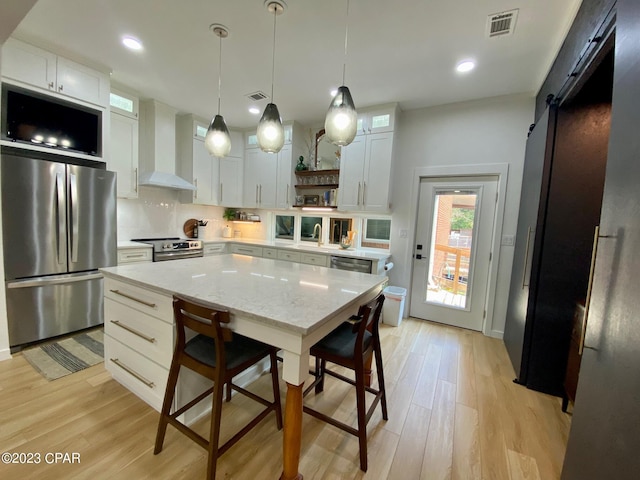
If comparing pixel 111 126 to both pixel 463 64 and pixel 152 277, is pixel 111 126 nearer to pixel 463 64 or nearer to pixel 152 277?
pixel 152 277

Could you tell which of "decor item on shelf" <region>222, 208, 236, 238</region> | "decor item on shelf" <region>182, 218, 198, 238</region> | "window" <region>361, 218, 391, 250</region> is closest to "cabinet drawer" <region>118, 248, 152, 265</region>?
"decor item on shelf" <region>182, 218, 198, 238</region>

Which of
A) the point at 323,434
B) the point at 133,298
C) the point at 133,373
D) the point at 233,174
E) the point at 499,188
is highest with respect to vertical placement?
the point at 233,174

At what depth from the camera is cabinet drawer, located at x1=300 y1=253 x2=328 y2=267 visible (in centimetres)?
367

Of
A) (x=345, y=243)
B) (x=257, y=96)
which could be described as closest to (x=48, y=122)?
(x=257, y=96)

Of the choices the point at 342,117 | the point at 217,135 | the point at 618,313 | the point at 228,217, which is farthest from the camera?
the point at 228,217

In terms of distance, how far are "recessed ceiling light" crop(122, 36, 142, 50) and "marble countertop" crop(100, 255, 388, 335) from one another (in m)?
2.06

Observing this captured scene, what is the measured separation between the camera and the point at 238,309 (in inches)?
49.1

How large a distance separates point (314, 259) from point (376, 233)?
1042 mm

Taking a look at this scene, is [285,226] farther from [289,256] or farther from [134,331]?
[134,331]

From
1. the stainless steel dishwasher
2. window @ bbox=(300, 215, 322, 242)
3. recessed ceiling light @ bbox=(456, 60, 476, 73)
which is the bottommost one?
the stainless steel dishwasher

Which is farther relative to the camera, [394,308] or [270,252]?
[270,252]

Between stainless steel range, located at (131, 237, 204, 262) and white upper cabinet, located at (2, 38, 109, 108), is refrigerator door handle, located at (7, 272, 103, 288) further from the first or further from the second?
white upper cabinet, located at (2, 38, 109, 108)

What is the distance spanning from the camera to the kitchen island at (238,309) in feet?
3.89

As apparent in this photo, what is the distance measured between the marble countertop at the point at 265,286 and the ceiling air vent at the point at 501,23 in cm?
210
